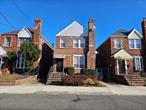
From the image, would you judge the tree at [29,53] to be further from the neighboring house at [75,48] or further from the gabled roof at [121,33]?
the gabled roof at [121,33]

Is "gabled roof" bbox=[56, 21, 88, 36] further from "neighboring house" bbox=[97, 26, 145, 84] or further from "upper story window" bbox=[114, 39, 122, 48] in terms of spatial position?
"upper story window" bbox=[114, 39, 122, 48]

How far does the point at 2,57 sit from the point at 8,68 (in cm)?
195

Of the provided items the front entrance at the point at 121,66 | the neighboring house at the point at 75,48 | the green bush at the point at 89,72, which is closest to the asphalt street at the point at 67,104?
the green bush at the point at 89,72

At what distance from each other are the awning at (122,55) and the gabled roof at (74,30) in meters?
5.79

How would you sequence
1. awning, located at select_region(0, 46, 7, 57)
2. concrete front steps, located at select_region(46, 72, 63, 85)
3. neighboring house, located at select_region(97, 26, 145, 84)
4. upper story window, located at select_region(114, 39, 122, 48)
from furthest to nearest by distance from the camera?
upper story window, located at select_region(114, 39, 122, 48) → neighboring house, located at select_region(97, 26, 145, 84) → awning, located at select_region(0, 46, 7, 57) → concrete front steps, located at select_region(46, 72, 63, 85)

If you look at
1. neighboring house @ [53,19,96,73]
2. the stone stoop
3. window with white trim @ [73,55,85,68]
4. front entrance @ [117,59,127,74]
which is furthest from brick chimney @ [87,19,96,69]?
the stone stoop

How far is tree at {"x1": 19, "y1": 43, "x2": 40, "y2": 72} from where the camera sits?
23.7 m

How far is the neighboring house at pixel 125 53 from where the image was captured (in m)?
26.3

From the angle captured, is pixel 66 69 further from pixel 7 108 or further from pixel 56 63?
pixel 7 108

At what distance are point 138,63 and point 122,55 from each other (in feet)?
11.5

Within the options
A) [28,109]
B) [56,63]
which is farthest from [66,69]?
[28,109]

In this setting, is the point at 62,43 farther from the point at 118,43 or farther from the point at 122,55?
the point at 122,55

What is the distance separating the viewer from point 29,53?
23.6 metres

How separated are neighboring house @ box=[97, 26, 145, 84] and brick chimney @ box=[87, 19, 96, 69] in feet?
10.9
